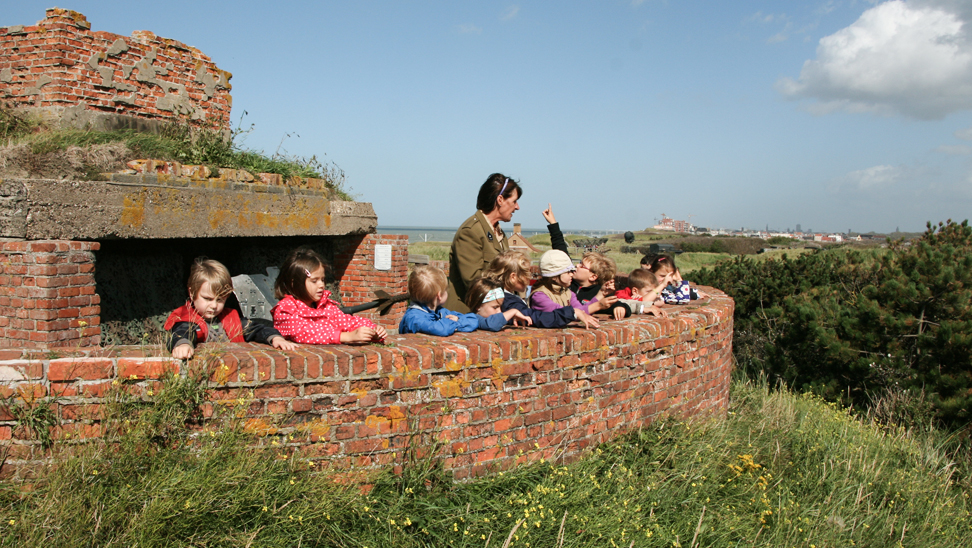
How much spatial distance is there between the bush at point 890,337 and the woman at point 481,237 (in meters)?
5.42

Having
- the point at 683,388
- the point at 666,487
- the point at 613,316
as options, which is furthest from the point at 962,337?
the point at 666,487

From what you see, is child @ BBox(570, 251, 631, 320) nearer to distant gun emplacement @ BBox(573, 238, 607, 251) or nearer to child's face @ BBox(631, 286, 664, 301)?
child's face @ BBox(631, 286, 664, 301)

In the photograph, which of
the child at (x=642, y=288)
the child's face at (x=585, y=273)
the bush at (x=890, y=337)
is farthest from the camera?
the bush at (x=890, y=337)

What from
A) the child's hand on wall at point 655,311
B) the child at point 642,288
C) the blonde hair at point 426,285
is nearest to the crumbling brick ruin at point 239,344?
the child's hand on wall at point 655,311

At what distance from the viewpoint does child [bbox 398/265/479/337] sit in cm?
379

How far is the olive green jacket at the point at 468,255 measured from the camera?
4.67m

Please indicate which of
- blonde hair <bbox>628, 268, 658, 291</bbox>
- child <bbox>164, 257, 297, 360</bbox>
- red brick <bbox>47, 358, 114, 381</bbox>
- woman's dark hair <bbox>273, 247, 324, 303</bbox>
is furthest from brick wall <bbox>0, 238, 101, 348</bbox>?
blonde hair <bbox>628, 268, 658, 291</bbox>

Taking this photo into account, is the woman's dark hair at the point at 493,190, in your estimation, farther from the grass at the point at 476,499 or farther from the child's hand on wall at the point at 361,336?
the grass at the point at 476,499

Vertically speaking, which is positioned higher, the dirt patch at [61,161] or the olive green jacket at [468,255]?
the dirt patch at [61,161]

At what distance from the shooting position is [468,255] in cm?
468

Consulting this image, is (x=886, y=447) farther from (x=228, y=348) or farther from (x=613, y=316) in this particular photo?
(x=228, y=348)

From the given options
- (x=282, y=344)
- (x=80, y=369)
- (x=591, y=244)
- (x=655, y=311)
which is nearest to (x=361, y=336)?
(x=282, y=344)

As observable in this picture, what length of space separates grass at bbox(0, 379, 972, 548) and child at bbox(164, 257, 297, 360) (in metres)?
0.63

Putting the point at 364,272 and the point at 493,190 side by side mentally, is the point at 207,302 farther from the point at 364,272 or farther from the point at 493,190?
the point at 364,272
